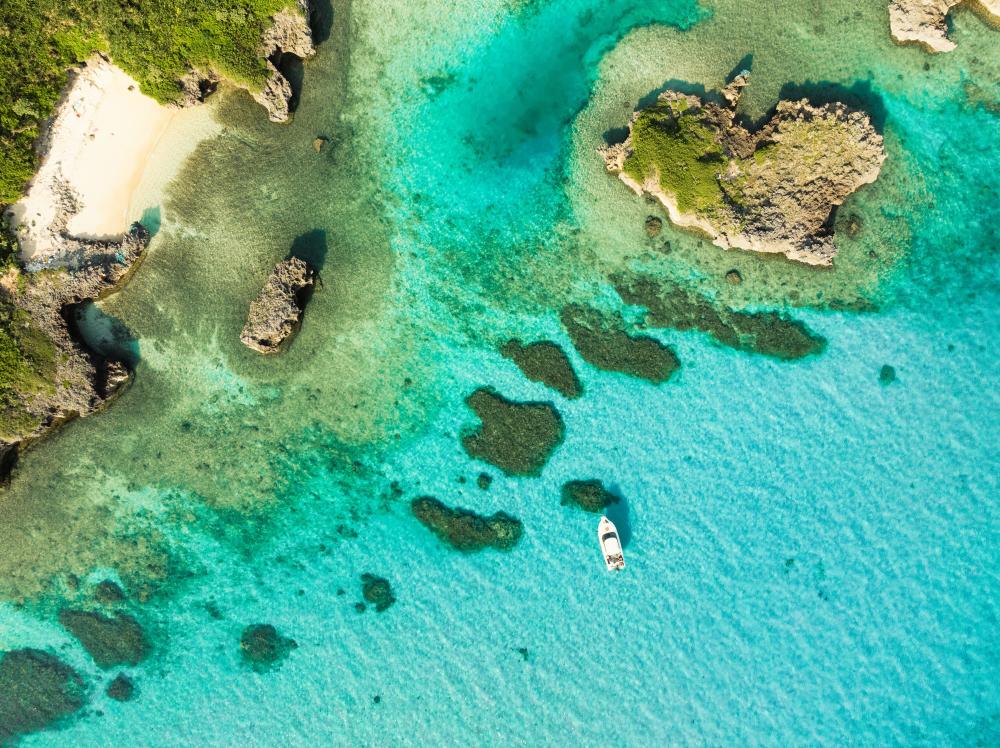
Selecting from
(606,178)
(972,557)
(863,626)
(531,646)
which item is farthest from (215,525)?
(972,557)

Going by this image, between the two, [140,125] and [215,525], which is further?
[215,525]

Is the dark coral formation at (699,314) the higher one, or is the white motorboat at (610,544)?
→ the dark coral formation at (699,314)

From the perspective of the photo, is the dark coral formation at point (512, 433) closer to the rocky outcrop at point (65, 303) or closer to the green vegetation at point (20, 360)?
the rocky outcrop at point (65, 303)

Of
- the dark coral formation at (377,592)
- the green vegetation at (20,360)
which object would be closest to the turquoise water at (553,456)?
the dark coral formation at (377,592)

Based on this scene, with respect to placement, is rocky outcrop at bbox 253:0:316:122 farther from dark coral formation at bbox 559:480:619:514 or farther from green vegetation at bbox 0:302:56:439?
dark coral formation at bbox 559:480:619:514

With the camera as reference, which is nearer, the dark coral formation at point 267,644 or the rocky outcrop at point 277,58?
the rocky outcrop at point 277,58

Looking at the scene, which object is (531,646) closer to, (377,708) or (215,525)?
(377,708)
